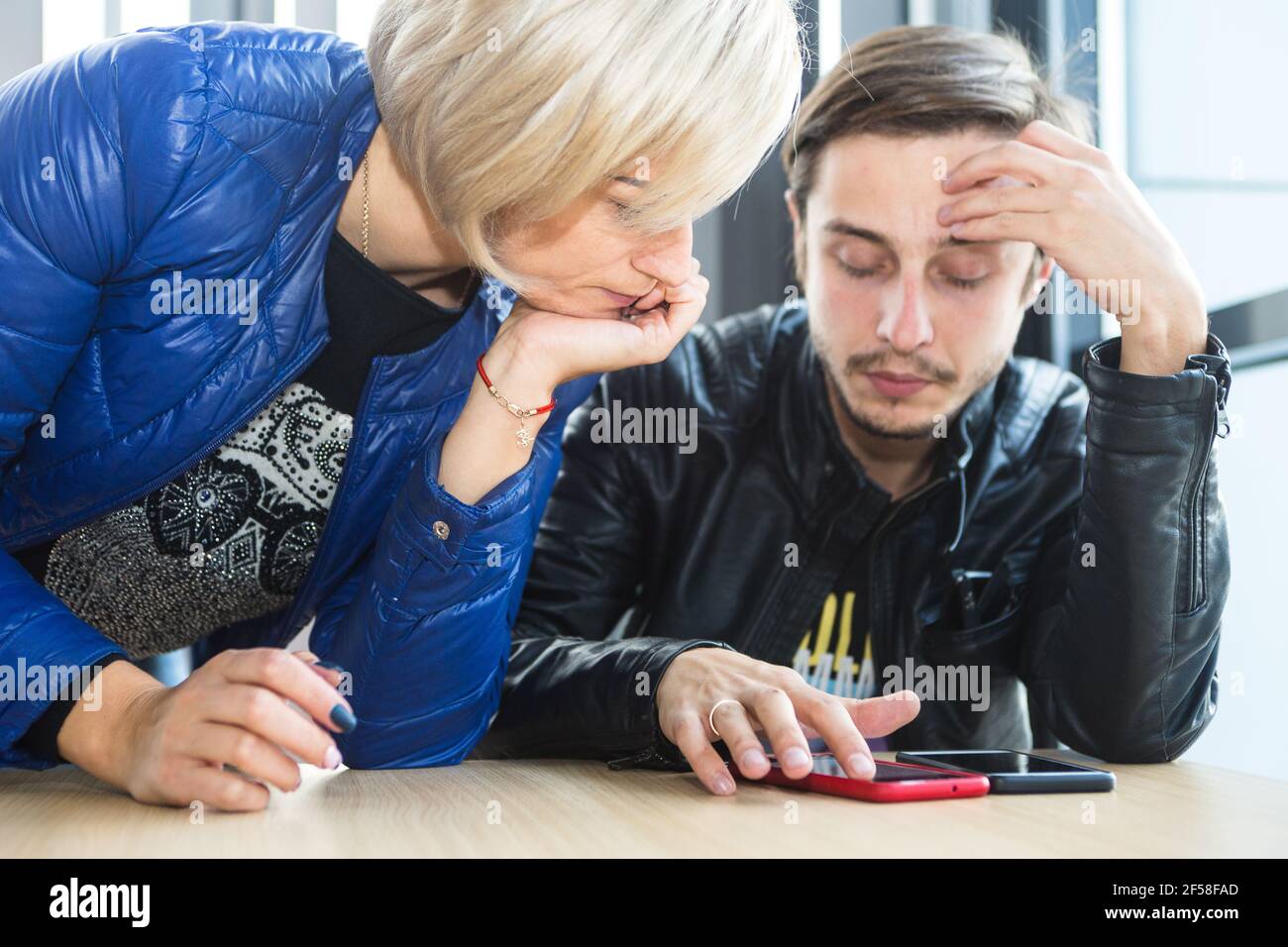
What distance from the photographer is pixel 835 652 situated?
1409 millimetres

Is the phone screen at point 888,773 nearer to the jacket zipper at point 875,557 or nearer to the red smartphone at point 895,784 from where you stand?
the red smartphone at point 895,784

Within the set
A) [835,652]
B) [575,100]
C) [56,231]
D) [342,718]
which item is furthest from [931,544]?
[56,231]

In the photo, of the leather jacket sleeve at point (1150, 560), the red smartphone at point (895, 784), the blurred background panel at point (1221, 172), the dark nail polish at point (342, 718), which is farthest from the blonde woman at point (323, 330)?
the blurred background panel at point (1221, 172)

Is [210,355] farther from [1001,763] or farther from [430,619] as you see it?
[1001,763]

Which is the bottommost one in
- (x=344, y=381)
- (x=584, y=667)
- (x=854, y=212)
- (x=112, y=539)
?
(x=584, y=667)

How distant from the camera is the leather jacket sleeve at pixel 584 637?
3.17 feet

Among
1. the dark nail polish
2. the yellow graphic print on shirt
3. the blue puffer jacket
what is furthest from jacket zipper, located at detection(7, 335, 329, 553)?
the yellow graphic print on shirt

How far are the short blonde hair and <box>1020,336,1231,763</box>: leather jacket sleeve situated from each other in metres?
0.42

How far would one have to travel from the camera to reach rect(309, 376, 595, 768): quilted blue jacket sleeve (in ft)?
3.07

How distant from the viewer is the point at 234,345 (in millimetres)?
938

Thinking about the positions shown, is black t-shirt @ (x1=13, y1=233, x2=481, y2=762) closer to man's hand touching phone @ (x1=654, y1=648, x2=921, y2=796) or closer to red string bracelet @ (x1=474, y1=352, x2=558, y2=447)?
red string bracelet @ (x1=474, y1=352, x2=558, y2=447)
